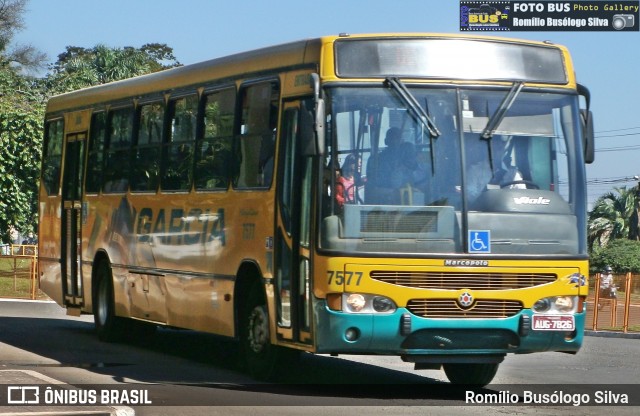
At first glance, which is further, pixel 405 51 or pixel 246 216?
pixel 246 216

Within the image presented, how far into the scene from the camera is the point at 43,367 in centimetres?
1509

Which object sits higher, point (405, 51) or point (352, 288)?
point (405, 51)

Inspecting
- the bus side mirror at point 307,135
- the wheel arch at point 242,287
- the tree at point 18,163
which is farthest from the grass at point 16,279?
the bus side mirror at point 307,135

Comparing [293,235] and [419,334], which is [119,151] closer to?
[293,235]

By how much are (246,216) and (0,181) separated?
115 ft

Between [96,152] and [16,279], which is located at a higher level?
[96,152]

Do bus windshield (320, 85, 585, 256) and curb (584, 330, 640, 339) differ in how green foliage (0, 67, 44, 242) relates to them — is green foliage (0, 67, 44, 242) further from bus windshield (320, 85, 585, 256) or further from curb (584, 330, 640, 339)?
bus windshield (320, 85, 585, 256)

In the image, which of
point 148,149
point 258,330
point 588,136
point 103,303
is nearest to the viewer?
point 588,136

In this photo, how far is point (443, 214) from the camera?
12.5 metres

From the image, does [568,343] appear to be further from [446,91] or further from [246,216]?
[246,216]

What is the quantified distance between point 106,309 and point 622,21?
988 inches

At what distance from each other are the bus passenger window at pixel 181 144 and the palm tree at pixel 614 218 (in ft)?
157

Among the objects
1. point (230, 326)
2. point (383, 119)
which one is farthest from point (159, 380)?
point (383, 119)

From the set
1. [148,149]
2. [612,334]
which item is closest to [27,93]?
[612,334]
